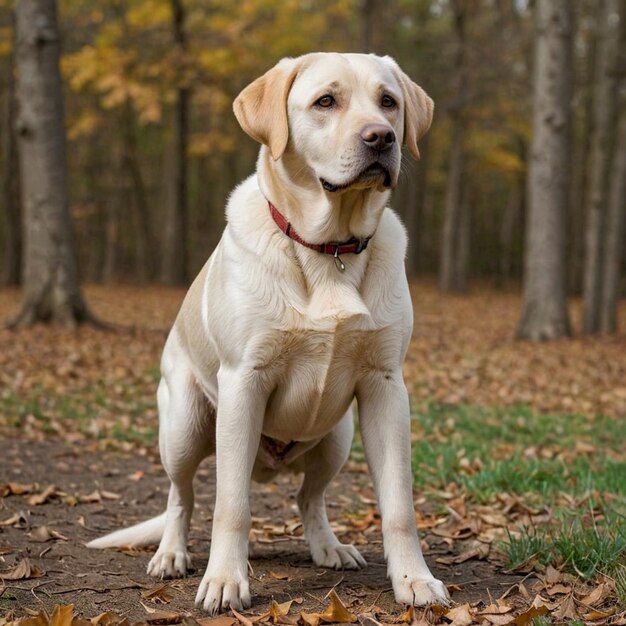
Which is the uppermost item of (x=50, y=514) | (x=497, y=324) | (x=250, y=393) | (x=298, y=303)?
(x=298, y=303)

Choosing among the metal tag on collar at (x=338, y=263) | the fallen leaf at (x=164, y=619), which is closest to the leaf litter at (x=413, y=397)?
the fallen leaf at (x=164, y=619)

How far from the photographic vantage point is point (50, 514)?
183 inches

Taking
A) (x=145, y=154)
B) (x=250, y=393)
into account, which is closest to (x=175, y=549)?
(x=250, y=393)

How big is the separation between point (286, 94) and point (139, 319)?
1117cm

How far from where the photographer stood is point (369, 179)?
320cm

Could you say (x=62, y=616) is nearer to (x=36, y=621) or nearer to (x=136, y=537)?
(x=36, y=621)

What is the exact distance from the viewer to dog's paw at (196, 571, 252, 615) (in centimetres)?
316

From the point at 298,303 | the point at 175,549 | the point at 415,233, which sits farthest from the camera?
the point at 415,233

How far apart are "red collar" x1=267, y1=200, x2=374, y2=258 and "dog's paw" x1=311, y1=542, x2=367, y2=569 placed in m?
1.35

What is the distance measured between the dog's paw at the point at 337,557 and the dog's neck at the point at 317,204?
55.2 inches

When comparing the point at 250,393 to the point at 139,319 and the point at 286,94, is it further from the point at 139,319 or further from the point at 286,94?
the point at 139,319

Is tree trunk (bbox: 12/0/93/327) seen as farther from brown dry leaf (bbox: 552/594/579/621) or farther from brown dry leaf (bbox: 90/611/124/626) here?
brown dry leaf (bbox: 552/594/579/621)

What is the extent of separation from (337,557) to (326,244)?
1.41m

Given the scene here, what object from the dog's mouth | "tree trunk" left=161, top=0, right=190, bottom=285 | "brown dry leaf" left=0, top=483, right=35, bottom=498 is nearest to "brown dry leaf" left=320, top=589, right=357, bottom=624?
the dog's mouth
